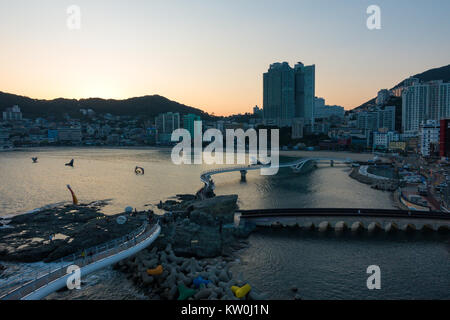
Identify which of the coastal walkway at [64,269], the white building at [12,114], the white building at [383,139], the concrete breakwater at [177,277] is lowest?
the concrete breakwater at [177,277]

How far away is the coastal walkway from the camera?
4.88 m

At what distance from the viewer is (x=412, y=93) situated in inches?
2222

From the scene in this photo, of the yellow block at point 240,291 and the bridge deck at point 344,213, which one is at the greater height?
the bridge deck at point 344,213

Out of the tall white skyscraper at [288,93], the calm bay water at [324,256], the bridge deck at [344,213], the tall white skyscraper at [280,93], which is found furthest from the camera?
the tall white skyscraper at [280,93]

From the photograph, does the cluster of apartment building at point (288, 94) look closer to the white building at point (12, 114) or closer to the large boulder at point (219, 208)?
the white building at point (12, 114)

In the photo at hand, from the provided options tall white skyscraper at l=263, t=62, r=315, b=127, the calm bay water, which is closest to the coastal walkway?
the calm bay water

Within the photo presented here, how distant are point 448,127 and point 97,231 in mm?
31859

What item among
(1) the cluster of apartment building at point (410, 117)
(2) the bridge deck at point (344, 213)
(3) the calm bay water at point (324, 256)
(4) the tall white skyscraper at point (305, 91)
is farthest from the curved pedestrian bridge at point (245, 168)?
(4) the tall white skyscraper at point (305, 91)

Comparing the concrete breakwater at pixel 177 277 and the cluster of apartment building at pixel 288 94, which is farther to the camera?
the cluster of apartment building at pixel 288 94

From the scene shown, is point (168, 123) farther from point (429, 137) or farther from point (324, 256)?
point (324, 256)

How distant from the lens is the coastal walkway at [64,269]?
16.0 feet

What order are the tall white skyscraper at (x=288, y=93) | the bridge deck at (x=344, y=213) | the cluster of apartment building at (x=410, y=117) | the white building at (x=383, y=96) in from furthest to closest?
the white building at (x=383, y=96)
the tall white skyscraper at (x=288, y=93)
the cluster of apartment building at (x=410, y=117)
the bridge deck at (x=344, y=213)

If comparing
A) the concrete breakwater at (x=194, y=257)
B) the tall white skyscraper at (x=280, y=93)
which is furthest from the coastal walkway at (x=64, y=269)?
the tall white skyscraper at (x=280, y=93)
